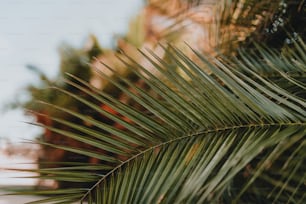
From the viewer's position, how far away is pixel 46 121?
270 cm

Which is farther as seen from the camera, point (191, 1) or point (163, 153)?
point (191, 1)

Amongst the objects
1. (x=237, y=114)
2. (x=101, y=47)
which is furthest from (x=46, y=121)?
(x=237, y=114)

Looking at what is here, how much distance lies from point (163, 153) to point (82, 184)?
0.13 metres

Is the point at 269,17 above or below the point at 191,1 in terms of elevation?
below

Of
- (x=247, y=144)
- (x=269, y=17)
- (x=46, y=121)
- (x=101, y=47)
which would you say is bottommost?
(x=247, y=144)

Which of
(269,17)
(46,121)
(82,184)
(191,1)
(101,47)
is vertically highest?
(101,47)

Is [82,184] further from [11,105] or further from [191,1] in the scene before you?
[11,105]

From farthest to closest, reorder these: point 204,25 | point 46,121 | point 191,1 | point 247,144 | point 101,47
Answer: point 101,47 < point 46,121 < point 204,25 < point 191,1 < point 247,144

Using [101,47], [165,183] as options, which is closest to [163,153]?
[165,183]

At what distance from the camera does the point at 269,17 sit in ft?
4.80

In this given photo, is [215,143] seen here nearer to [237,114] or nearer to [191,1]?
[237,114]

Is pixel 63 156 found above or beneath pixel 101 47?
beneath

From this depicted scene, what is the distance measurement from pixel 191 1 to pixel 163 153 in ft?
3.01

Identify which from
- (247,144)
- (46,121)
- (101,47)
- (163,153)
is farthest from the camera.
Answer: (101,47)
